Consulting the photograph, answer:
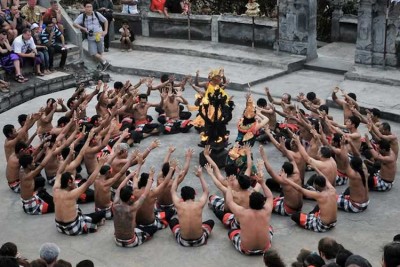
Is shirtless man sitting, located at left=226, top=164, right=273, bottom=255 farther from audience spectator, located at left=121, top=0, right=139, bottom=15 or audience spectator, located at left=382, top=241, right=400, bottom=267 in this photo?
audience spectator, located at left=121, top=0, right=139, bottom=15

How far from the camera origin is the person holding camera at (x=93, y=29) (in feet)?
65.9

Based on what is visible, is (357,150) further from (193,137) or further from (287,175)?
(193,137)

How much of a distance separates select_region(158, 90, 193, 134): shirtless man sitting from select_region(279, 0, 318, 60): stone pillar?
591cm

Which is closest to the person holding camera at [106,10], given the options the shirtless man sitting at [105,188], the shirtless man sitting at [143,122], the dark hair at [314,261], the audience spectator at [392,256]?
the shirtless man sitting at [143,122]

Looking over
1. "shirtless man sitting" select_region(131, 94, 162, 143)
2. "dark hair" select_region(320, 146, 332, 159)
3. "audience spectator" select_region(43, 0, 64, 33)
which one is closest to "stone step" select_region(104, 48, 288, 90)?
"audience spectator" select_region(43, 0, 64, 33)

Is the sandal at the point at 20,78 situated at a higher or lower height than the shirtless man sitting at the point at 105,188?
higher

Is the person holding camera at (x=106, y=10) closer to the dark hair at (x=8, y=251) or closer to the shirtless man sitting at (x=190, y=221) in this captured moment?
the shirtless man sitting at (x=190, y=221)

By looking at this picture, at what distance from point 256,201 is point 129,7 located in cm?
1514

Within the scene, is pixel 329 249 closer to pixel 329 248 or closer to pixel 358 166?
pixel 329 248

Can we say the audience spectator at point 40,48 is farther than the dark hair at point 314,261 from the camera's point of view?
Yes

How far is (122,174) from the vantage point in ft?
36.1

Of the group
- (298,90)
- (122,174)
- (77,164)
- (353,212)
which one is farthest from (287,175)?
(298,90)

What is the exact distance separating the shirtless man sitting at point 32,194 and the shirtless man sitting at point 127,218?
177 cm

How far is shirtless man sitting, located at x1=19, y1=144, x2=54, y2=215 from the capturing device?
11.0 m
